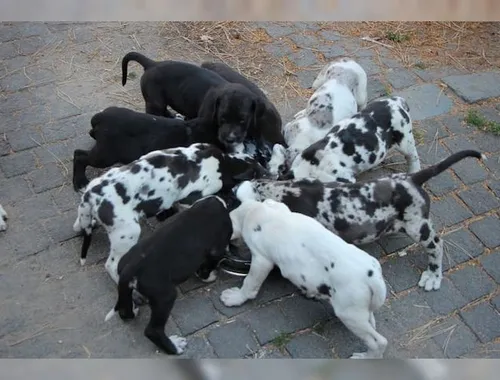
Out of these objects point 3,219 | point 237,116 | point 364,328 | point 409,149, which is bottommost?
point 3,219

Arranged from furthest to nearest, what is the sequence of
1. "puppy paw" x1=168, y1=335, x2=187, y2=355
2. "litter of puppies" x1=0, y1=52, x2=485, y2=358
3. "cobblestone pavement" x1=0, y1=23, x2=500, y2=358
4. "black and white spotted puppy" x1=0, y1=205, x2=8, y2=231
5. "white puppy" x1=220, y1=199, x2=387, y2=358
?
"black and white spotted puppy" x1=0, y1=205, x2=8, y2=231 < "cobblestone pavement" x1=0, y1=23, x2=500, y2=358 < "puppy paw" x1=168, y1=335, x2=187, y2=355 < "litter of puppies" x1=0, y1=52, x2=485, y2=358 < "white puppy" x1=220, y1=199, x2=387, y2=358

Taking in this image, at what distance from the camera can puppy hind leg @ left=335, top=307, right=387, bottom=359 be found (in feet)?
14.6

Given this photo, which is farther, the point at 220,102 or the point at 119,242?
the point at 220,102

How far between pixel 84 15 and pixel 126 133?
5.42 feet

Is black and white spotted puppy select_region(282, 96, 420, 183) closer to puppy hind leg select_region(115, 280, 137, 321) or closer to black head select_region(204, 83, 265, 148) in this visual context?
black head select_region(204, 83, 265, 148)

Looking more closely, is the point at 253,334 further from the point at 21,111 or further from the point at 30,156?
the point at 21,111

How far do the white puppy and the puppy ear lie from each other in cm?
104

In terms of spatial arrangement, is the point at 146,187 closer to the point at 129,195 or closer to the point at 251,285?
the point at 129,195

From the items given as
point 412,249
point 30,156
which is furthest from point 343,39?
point 30,156

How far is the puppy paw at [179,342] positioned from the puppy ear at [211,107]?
1.85 metres

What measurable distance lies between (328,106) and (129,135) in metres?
1.76

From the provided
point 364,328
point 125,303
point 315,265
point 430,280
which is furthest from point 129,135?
point 430,280

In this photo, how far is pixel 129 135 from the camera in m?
5.43

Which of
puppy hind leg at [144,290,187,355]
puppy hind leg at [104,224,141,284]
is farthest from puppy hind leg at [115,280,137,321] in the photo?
puppy hind leg at [104,224,141,284]
